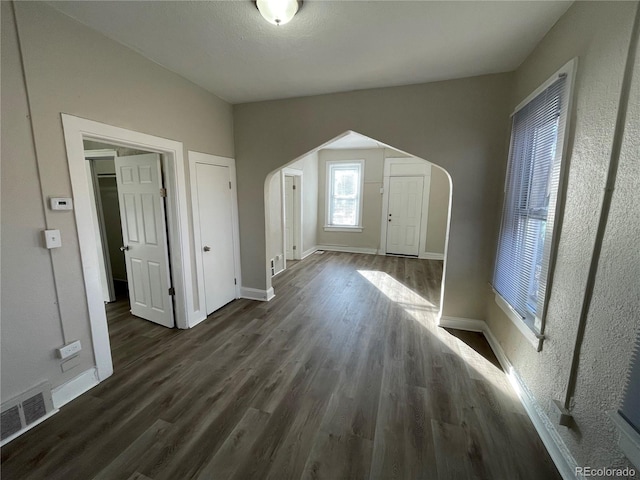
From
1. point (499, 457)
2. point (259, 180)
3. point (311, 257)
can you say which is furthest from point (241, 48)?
point (311, 257)

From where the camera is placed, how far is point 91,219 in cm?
192

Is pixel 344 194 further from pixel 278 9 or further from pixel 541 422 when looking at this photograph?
pixel 541 422

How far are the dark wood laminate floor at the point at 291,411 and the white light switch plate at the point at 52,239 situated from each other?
115 centimetres

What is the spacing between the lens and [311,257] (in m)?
6.23

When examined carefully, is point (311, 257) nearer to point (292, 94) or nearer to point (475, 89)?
point (292, 94)

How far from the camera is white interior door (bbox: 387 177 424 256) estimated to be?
20.1 feet

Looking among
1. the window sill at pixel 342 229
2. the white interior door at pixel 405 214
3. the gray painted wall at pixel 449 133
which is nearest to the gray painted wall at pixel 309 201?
the window sill at pixel 342 229

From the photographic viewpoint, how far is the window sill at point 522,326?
1.68 meters

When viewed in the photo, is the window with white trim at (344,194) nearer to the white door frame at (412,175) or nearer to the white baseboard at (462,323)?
the white door frame at (412,175)

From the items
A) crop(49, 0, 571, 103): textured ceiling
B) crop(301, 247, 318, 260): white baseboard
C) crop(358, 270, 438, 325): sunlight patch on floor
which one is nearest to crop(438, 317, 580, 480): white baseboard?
crop(358, 270, 438, 325): sunlight patch on floor

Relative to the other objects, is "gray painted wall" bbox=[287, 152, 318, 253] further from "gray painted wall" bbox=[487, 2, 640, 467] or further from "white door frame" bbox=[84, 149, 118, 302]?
"gray painted wall" bbox=[487, 2, 640, 467]

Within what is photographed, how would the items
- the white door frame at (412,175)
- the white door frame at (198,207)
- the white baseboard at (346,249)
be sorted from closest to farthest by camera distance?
1. the white door frame at (198,207)
2. the white door frame at (412,175)
3. the white baseboard at (346,249)

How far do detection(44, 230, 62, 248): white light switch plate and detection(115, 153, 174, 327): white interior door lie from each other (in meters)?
1.01

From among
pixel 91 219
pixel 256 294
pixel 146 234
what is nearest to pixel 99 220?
pixel 146 234
